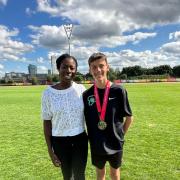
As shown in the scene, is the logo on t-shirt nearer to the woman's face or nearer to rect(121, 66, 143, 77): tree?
the woman's face

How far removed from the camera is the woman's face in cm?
409

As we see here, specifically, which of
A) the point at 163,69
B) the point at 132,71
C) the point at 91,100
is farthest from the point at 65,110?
the point at 132,71

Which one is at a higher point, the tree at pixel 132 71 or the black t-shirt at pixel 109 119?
the black t-shirt at pixel 109 119

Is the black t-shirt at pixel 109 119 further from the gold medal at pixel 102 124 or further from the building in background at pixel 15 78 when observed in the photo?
the building in background at pixel 15 78

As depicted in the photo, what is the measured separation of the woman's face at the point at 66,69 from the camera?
13.4 feet

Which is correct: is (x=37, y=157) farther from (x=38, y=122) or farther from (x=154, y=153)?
(x=38, y=122)

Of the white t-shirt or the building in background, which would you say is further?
the building in background

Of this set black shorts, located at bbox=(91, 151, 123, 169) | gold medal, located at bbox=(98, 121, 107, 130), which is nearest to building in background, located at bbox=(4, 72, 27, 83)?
black shorts, located at bbox=(91, 151, 123, 169)

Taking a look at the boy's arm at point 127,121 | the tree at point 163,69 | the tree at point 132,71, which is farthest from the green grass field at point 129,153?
the tree at point 132,71

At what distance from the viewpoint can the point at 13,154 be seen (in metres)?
8.48

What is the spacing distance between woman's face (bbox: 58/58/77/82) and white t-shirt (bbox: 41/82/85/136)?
14cm

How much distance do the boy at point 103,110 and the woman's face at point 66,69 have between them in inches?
9.7

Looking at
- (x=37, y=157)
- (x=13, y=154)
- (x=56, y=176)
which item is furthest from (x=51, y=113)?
(x=13, y=154)

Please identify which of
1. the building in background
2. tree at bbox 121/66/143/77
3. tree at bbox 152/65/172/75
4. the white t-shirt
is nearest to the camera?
the white t-shirt
